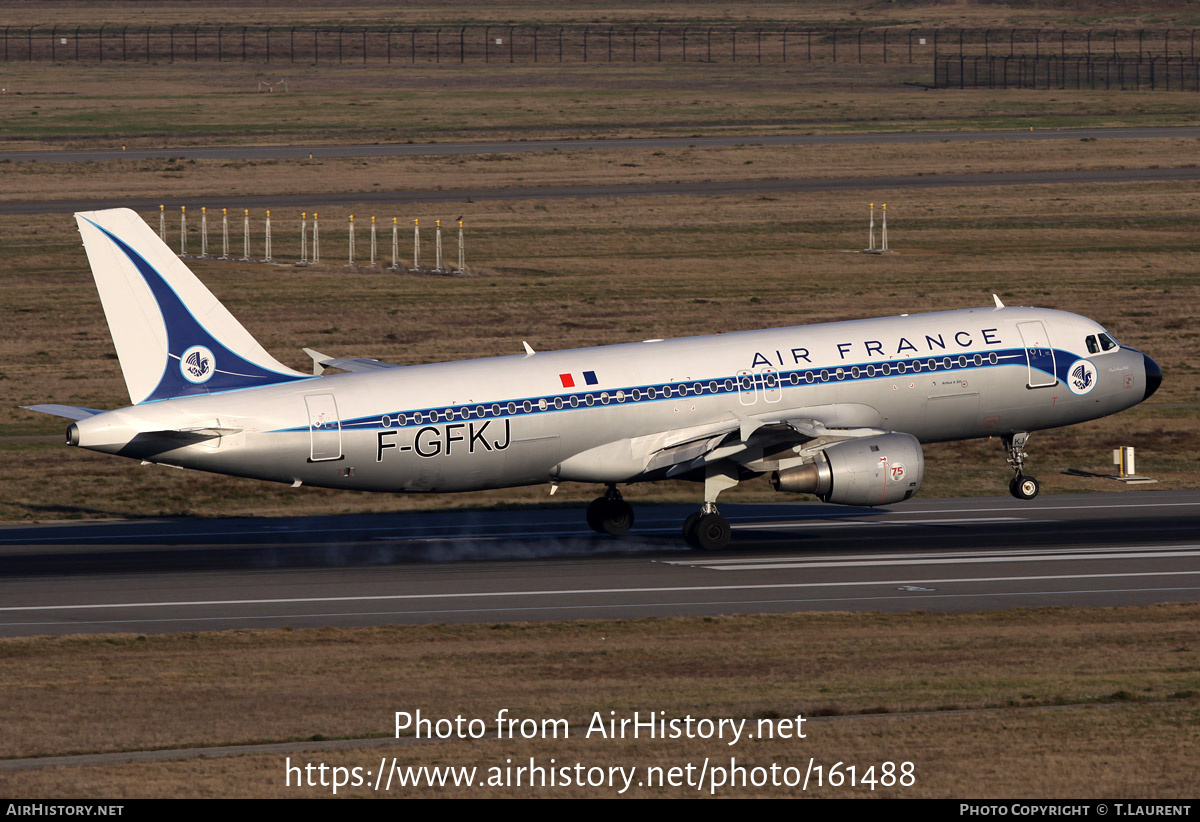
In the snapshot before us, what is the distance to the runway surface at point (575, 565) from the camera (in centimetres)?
3572

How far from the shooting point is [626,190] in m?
102

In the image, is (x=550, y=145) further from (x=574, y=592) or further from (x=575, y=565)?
(x=574, y=592)

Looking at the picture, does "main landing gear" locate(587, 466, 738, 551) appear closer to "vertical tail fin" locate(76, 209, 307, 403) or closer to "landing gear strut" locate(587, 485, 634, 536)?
"landing gear strut" locate(587, 485, 634, 536)

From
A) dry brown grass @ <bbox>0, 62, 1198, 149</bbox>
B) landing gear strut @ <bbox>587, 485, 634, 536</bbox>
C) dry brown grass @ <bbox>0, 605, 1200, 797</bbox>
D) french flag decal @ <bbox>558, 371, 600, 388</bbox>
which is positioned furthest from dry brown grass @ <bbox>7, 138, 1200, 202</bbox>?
dry brown grass @ <bbox>0, 605, 1200, 797</bbox>

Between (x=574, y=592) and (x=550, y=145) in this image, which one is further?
(x=550, y=145)

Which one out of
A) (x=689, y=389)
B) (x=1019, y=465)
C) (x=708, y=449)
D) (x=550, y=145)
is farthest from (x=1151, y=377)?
(x=550, y=145)

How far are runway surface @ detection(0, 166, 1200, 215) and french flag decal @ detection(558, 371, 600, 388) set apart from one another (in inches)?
2292

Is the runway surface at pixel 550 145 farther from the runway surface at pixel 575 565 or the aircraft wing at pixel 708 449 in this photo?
the aircraft wing at pixel 708 449

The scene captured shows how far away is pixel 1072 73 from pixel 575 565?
13766cm

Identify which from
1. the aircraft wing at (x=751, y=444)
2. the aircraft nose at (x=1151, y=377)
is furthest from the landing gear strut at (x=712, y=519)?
the aircraft nose at (x=1151, y=377)

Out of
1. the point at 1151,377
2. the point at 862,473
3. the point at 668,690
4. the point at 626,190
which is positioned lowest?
the point at 668,690

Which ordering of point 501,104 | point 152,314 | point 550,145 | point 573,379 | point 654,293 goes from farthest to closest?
point 501,104
point 550,145
point 654,293
point 573,379
point 152,314

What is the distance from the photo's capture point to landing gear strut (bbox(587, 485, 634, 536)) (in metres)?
44.5
